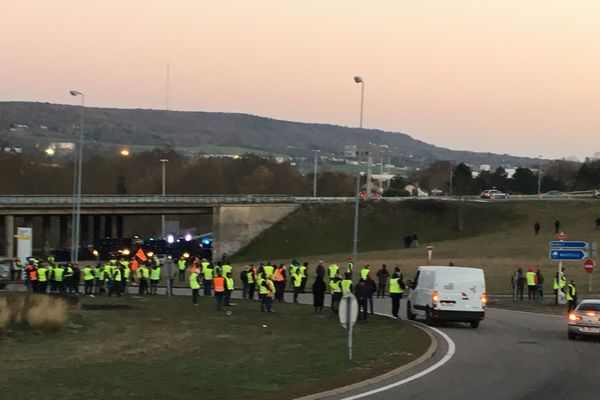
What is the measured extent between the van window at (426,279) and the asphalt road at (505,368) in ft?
4.31

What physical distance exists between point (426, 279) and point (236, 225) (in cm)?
6248

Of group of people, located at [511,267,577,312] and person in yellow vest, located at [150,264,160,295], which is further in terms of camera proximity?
person in yellow vest, located at [150,264,160,295]

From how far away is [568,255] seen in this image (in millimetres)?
36344

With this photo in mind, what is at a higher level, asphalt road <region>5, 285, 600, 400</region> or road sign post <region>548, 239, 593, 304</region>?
road sign post <region>548, 239, 593, 304</region>

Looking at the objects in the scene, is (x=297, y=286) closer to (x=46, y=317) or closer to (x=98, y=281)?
(x=98, y=281)

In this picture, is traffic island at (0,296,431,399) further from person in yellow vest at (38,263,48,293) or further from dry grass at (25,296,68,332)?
person in yellow vest at (38,263,48,293)

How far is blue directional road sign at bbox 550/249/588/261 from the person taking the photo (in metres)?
36.2

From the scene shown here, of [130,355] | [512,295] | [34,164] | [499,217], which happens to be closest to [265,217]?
[499,217]

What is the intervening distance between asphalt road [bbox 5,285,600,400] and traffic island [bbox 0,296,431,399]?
0.88m

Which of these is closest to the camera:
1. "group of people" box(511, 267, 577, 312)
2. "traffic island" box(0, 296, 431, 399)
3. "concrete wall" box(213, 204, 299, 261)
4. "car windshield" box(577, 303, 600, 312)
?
"traffic island" box(0, 296, 431, 399)

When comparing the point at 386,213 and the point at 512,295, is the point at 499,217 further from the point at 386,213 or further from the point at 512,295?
the point at 512,295

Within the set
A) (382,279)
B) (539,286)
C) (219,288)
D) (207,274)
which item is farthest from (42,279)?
(539,286)

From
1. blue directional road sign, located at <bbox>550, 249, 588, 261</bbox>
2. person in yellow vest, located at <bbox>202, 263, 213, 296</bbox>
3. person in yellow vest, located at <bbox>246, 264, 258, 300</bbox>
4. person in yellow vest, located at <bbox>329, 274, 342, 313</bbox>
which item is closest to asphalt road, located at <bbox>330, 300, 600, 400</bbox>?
person in yellow vest, located at <bbox>329, 274, 342, 313</bbox>

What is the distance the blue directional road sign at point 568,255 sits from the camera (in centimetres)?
3622
